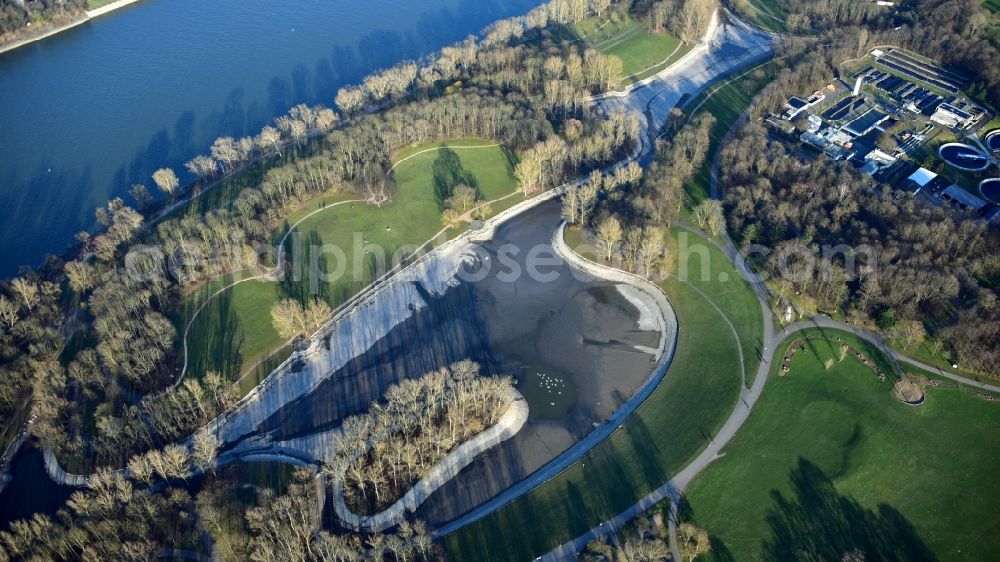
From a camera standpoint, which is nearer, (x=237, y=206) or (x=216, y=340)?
(x=216, y=340)

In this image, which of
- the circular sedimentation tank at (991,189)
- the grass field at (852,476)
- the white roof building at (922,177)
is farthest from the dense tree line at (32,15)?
the circular sedimentation tank at (991,189)

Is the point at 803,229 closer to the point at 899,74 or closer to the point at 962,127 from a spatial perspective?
the point at 962,127

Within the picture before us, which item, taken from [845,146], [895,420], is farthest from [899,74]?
Answer: [895,420]

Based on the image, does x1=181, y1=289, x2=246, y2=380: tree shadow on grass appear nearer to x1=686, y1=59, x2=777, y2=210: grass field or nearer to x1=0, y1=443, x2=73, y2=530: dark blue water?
x1=0, y1=443, x2=73, y2=530: dark blue water

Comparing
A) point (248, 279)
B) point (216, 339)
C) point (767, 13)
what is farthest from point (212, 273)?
point (767, 13)

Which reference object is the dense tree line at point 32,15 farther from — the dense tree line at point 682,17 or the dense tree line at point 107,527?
the dense tree line at point 682,17

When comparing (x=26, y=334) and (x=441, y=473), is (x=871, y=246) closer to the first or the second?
(x=441, y=473)
